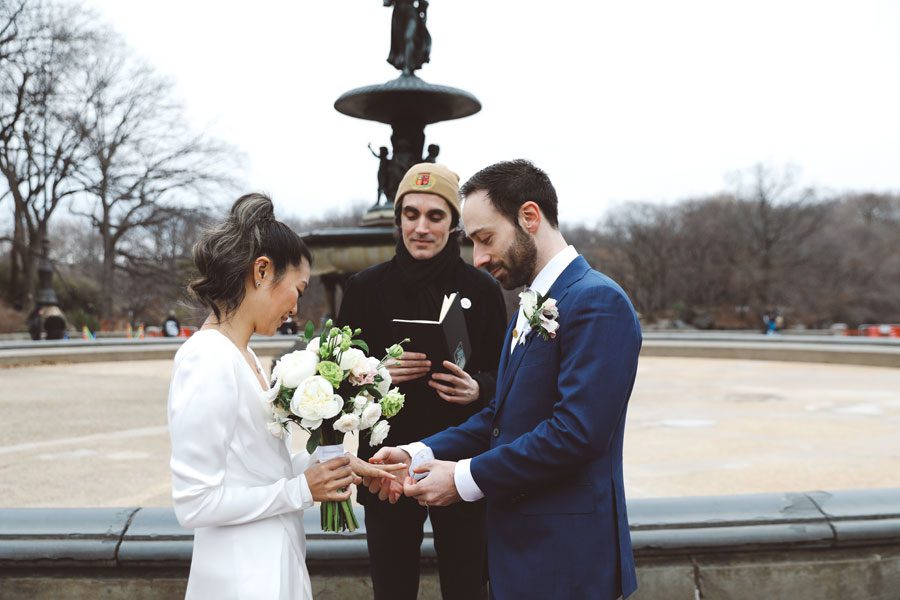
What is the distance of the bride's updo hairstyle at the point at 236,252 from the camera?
216 cm

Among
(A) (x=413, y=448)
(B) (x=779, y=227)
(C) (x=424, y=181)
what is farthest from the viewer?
(B) (x=779, y=227)

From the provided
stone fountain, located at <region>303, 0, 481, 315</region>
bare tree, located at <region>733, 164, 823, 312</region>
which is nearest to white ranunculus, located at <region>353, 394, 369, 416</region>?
stone fountain, located at <region>303, 0, 481, 315</region>

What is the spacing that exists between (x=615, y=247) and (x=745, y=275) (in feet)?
58.4

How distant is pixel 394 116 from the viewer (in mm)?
9141

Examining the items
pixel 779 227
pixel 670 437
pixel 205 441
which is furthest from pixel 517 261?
pixel 779 227

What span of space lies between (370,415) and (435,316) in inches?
36.6

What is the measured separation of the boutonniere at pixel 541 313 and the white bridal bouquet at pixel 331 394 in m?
0.43

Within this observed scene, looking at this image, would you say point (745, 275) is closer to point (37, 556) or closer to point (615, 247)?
point (615, 247)

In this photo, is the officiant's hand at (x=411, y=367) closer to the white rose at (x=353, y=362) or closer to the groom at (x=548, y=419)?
the groom at (x=548, y=419)

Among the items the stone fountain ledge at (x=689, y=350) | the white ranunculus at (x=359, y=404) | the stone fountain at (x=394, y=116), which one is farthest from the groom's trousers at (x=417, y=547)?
the stone fountain ledge at (x=689, y=350)

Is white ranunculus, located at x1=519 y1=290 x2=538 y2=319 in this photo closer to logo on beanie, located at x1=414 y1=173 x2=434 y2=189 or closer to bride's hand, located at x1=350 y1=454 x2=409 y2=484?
bride's hand, located at x1=350 y1=454 x2=409 y2=484

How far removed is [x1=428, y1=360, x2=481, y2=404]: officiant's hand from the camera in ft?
9.25

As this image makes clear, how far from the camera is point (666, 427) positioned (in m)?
7.91

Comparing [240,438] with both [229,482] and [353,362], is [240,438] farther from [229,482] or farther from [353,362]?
[353,362]
